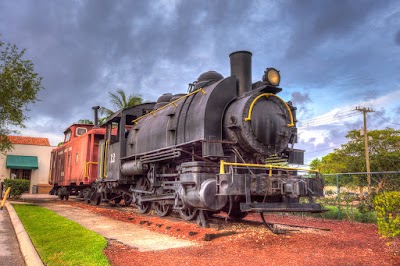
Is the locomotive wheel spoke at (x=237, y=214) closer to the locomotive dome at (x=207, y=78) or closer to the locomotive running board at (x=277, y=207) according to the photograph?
the locomotive running board at (x=277, y=207)

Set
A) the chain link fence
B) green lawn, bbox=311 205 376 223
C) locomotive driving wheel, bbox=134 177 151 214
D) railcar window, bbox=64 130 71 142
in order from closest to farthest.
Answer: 1. the chain link fence
2. green lawn, bbox=311 205 376 223
3. locomotive driving wheel, bbox=134 177 151 214
4. railcar window, bbox=64 130 71 142

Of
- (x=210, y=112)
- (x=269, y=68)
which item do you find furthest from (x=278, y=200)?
(x=269, y=68)

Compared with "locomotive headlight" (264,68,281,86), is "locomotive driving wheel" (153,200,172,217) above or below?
below

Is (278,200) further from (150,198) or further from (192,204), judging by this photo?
(150,198)

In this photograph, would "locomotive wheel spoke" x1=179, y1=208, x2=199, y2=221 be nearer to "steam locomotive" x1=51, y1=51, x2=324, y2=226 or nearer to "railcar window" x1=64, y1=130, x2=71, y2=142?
"steam locomotive" x1=51, y1=51, x2=324, y2=226

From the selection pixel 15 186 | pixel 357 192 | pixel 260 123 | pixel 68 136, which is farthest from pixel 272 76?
pixel 15 186

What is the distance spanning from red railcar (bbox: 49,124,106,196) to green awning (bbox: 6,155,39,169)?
1172 centimetres

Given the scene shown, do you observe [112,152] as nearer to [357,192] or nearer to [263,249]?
[263,249]

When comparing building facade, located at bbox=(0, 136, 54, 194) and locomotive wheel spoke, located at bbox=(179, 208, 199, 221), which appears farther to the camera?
building facade, located at bbox=(0, 136, 54, 194)

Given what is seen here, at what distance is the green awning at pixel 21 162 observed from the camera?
3325 cm

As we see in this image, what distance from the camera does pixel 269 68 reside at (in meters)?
8.30

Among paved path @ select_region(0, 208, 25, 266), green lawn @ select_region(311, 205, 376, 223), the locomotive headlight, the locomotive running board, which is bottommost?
paved path @ select_region(0, 208, 25, 266)

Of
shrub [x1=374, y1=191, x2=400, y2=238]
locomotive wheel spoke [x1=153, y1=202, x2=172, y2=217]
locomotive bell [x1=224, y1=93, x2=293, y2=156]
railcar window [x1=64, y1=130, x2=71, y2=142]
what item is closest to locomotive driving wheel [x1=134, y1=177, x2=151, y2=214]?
locomotive wheel spoke [x1=153, y1=202, x2=172, y2=217]

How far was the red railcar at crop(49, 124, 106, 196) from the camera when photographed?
50.6 ft
